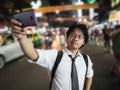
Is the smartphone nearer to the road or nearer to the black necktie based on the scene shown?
the black necktie

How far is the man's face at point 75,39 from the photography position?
3.29 meters

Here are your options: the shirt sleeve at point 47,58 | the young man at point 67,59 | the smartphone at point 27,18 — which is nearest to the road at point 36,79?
the young man at point 67,59

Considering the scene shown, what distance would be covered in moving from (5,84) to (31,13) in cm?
740

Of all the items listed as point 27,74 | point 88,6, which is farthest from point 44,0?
point 27,74

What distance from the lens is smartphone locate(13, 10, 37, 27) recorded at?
250 cm

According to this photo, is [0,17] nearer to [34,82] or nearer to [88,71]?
[34,82]

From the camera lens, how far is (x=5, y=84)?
31.3 ft

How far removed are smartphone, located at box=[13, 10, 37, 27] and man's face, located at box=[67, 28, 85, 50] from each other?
0.88 m

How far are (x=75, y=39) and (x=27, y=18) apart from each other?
0.94 meters

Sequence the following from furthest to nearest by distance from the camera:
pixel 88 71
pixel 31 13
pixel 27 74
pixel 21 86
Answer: pixel 27 74 → pixel 21 86 → pixel 88 71 → pixel 31 13

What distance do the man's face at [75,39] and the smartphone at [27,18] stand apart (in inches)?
34.6

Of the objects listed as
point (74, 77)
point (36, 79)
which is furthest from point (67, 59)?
point (36, 79)

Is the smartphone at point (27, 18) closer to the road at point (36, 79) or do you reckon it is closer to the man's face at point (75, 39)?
the man's face at point (75, 39)

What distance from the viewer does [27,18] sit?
2.52 m
